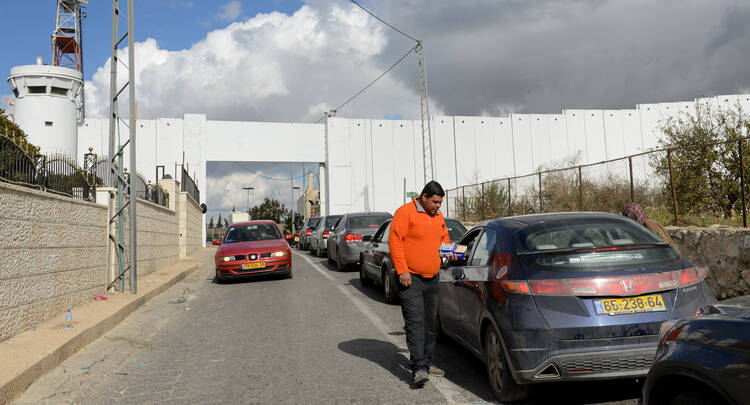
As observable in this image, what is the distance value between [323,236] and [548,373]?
59.1 feet

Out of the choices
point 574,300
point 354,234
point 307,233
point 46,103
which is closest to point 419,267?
point 574,300

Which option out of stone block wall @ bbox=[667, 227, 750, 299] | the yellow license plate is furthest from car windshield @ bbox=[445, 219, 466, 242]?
the yellow license plate

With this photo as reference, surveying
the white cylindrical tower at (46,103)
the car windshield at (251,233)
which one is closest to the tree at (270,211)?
the white cylindrical tower at (46,103)

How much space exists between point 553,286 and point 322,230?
19.1m

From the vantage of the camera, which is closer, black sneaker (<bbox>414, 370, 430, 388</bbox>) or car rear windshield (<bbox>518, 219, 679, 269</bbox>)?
car rear windshield (<bbox>518, 219, 679, 269</bbox>)

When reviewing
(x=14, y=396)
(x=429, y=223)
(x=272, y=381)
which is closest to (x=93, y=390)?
(x=14, y=396)

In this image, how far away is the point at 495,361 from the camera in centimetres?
445

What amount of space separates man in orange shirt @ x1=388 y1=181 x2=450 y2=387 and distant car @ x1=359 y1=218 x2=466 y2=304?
4.21 m

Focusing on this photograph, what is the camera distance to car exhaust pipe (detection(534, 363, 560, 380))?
3963mm

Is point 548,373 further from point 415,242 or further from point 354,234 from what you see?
point 354,234

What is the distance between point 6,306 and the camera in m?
6.12

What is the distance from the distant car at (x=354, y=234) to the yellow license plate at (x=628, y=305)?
10.8 m

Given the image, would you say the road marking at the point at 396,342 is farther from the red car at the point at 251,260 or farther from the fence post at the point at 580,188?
the fence post at the point at 580,188

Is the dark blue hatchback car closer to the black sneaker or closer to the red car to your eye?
the black sneaker
